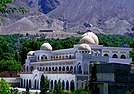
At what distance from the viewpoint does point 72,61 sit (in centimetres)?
4434

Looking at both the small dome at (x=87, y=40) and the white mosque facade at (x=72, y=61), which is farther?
the small dome at (x=87, y=40)

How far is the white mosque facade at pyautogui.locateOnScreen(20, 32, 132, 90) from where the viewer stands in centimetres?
4162

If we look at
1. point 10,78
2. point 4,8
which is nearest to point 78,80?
point 10,78

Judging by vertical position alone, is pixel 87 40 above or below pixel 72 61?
above

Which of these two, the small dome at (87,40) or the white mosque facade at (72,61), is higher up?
the small dome at (87,40)

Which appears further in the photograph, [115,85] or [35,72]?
[35,72]

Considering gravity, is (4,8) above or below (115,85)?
above

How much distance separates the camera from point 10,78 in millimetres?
53031

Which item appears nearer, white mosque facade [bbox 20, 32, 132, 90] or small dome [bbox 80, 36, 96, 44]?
white mosque facade [bbox 20, 32, 132, 90]

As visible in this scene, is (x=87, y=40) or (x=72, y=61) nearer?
(x=72, y=61)

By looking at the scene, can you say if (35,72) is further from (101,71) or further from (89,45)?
(101,71)

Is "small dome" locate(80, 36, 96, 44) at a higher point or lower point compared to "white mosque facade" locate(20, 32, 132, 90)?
higher

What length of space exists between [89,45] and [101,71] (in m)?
12.1

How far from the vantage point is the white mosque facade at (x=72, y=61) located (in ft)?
137
